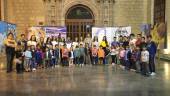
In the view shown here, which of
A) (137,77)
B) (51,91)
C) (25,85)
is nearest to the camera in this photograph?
(51,91)

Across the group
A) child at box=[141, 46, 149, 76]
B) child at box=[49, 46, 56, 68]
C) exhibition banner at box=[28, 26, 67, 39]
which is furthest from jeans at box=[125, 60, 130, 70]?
exhibition banner at box=[28, 26, 67, 39]

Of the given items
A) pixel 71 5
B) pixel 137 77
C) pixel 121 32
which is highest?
pixel 71 5

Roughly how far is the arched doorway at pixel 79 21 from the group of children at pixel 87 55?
32.0ft

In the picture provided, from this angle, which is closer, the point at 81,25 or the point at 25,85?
the point at 25,85

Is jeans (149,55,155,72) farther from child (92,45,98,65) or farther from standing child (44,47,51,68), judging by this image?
child (92,45,98,65)

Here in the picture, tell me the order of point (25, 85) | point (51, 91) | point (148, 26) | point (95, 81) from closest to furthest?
point (51, 91)
point (25, 85)
point (95, 81)
point (148, 26)

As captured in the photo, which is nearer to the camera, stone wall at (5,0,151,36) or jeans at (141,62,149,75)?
jeans at (141,62,149,75)

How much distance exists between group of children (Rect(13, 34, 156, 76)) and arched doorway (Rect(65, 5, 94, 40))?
9741 mm

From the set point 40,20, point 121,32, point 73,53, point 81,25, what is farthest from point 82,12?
point 73,53

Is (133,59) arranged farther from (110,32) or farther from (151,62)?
(110,32)

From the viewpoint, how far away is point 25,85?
589 inches

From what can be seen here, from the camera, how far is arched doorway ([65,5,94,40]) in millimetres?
36781

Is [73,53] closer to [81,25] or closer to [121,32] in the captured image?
[121,32]

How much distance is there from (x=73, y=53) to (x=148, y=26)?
34.8ft
